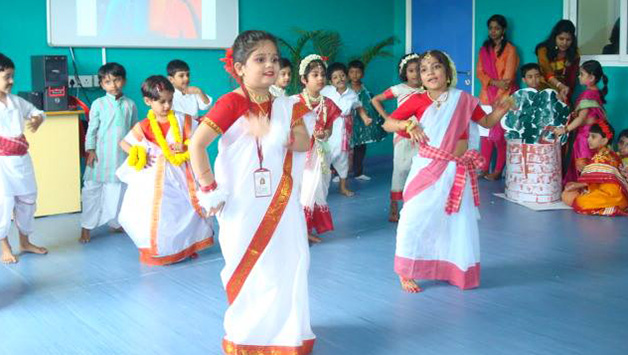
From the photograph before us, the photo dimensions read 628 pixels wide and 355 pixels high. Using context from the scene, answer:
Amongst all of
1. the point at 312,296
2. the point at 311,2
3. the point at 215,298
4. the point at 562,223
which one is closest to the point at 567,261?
the point at 562,223

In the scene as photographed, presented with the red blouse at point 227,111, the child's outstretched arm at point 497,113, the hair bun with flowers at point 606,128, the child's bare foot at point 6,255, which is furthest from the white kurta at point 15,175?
the hair bun with flowers at point 606,128

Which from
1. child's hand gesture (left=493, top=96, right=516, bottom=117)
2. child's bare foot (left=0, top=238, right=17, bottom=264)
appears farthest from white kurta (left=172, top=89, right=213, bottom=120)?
child's hand gesture (left=493, top=96, right=516, bottom=117)

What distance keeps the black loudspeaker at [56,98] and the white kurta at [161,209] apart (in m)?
1.66

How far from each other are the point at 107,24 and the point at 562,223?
4.64m

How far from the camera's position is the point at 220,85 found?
8.04 metres

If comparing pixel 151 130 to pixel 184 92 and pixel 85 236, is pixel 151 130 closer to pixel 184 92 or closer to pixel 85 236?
pixel 85 236

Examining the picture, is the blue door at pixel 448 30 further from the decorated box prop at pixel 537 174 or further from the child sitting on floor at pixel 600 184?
the child sitting on floor at pixel 600 184

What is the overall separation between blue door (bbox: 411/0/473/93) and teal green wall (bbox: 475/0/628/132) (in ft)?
0.63

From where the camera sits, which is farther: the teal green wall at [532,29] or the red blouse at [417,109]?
the teal green wall at [532,29]

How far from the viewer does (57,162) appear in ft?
20.0

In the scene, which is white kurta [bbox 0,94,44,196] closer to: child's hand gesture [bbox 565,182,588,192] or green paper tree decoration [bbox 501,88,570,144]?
green paper tree decoration [bbox 501,88,570,144]

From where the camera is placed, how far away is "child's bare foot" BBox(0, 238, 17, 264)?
4.65 m

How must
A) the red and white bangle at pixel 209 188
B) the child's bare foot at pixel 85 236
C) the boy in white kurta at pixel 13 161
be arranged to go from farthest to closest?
the child's bare foot at pixel 85 236 < the boy in white kurta at pixel 13 161 < the red and white bangle at pixel 209 188

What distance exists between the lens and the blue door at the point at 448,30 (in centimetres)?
870
